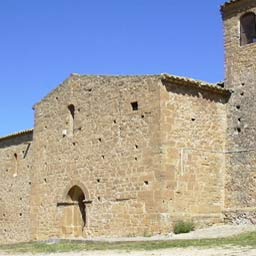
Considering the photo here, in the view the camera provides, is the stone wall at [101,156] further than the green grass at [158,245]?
Yes

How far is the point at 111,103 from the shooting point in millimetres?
19188

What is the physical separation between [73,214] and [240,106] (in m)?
7.22

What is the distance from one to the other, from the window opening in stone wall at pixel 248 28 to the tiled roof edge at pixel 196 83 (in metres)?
1.92

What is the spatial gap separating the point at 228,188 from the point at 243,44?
5153mm

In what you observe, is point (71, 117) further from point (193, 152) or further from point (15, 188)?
point (193, 152)

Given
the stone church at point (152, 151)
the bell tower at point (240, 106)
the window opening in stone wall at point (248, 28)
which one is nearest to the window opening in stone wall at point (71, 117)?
the stone church at point (152, 151)

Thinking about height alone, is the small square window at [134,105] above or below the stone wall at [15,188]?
above

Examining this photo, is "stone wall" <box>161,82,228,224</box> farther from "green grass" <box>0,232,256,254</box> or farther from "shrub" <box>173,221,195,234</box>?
"green grass" <box>0,232,256,254</box>

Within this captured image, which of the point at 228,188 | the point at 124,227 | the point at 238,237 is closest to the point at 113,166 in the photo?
the point at 124,227

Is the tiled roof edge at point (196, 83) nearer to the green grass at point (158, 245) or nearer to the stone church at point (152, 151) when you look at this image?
the stone church at point (152, 151)

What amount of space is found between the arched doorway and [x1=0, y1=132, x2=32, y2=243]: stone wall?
289cm

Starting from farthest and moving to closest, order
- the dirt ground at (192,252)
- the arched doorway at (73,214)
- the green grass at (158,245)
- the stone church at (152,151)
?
the arched doorway at (73,214) → the stone church at (152,151) → the green grass at (158,245) → the dirt ground at (192,252)

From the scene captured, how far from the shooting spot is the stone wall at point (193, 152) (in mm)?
17266

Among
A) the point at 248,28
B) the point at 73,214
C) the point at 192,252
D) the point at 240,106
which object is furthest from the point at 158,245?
the point at 248,28
